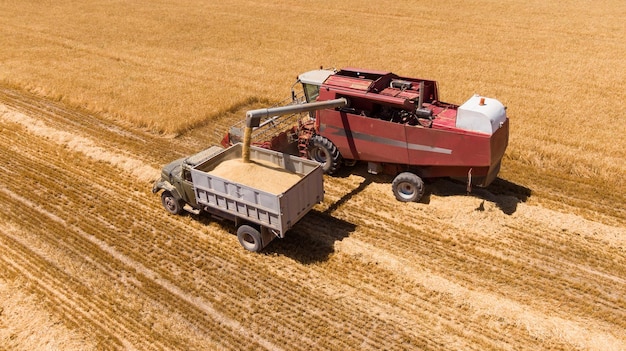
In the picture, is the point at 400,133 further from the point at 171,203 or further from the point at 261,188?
the point at 171,203

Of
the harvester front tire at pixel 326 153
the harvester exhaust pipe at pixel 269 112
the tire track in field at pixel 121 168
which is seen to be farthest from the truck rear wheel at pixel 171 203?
the harvester front tire at pixel 326 153

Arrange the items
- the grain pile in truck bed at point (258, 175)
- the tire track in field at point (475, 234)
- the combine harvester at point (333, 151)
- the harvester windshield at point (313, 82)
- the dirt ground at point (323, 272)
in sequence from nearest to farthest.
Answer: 1. the dirt ground at point (323, 272)
2. the tire track in field at point (475, 234)
3. the combine harvester at point (333, 151)
4. the grain pile in truck bed at point (258, 175)
5. the harvester windshield at point (313, 82)

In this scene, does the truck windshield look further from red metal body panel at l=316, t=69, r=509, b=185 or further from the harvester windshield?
red metal body panel at l=316, t=69, r=509, b=185

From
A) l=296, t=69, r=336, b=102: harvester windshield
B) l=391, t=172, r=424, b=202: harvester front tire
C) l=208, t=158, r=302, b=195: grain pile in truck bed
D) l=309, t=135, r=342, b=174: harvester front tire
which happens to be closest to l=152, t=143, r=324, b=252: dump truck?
l=208, t=158, r=302, b=195: grain pile in truck bed

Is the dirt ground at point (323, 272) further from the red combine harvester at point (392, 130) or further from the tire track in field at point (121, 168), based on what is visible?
the red combine harvester at point (392, 130)

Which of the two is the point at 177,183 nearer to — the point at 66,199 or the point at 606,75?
the point at 66,199

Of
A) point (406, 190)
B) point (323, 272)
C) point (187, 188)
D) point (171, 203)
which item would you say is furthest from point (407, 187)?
point (171, 203)
